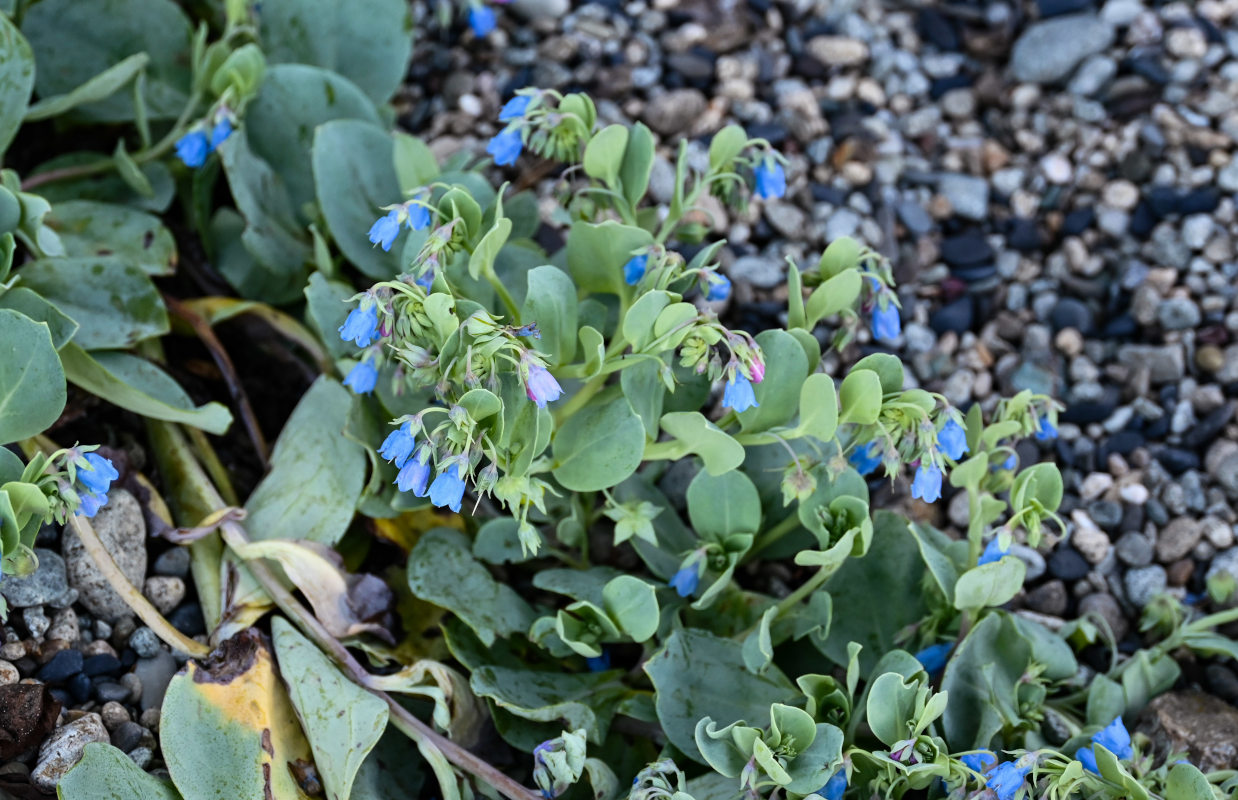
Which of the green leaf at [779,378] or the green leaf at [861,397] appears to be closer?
the green leaf at [861,397]

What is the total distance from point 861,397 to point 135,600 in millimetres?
1233

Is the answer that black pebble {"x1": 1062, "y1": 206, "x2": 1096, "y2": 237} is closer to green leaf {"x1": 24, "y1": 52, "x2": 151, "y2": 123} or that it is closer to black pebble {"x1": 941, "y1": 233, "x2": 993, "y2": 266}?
black pebble {"x1": 941, "y1": 233, "x2": 993, "y2": 266}

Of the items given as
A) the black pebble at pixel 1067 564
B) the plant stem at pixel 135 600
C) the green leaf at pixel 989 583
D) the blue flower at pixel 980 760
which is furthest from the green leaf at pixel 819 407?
the plant stem at pixel 135 600

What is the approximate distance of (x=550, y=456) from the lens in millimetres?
2160

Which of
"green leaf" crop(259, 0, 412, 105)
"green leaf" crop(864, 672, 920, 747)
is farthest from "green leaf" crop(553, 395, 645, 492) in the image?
"green leaf" crop(259, 0, 412, 105)

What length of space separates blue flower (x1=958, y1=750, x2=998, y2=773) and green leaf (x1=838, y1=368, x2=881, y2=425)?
52 centimetres

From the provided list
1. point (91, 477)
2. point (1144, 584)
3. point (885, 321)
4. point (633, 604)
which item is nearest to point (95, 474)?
point (91, 477)

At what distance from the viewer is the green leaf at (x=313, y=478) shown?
2.16 meters

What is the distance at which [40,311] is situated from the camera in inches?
79.4

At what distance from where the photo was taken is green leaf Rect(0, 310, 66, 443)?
1843 millimetres

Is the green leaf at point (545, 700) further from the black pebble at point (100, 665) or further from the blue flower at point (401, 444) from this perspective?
the black pebble at point (100, 665)

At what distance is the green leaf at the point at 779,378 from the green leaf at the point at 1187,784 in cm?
78

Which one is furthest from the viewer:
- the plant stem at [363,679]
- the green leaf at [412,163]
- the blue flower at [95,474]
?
the green leaf at [412,163]

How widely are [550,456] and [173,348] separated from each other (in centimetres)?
92
